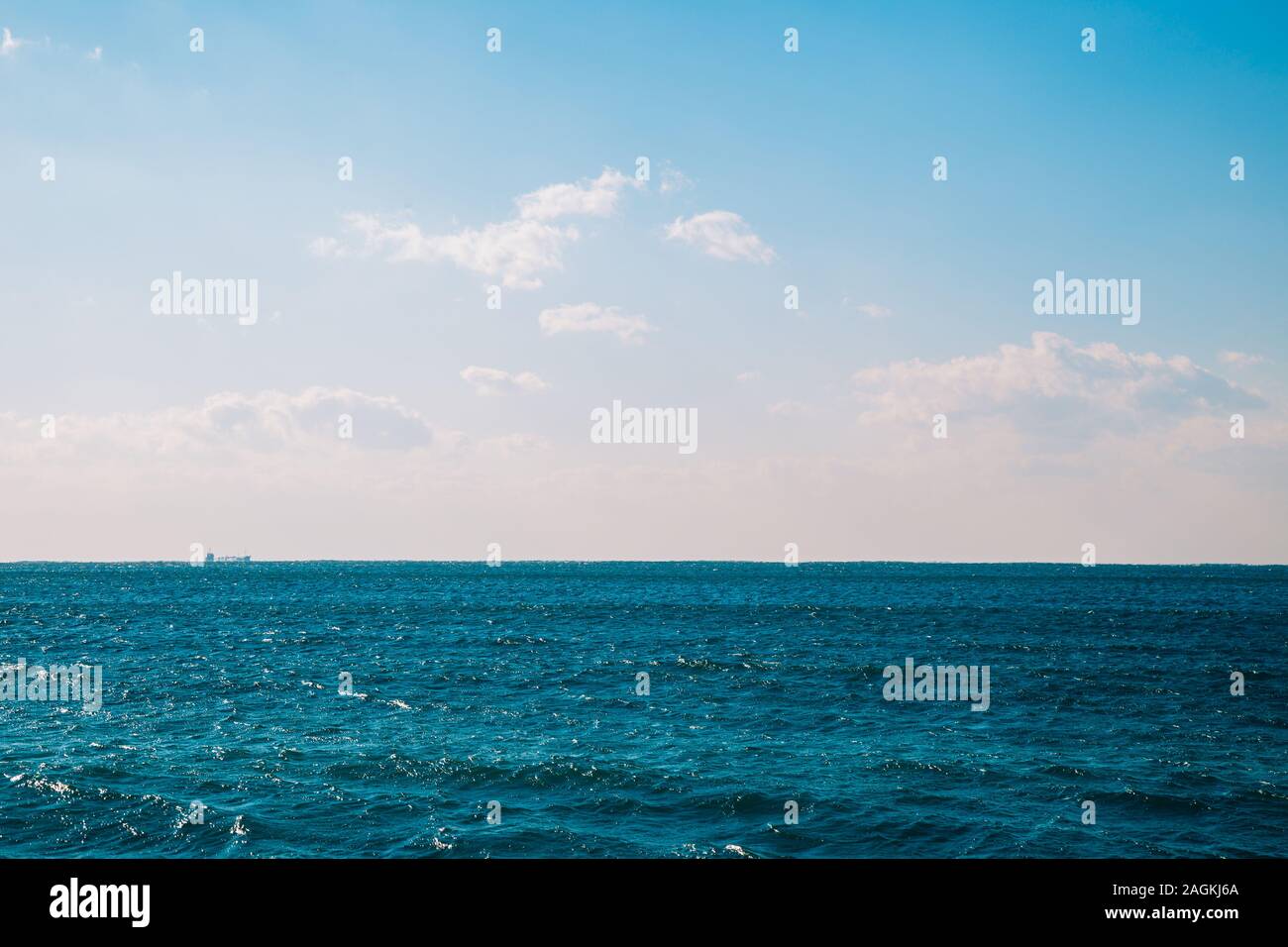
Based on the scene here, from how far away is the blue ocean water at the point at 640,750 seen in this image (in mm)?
19391

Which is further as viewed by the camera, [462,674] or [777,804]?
[462,674]

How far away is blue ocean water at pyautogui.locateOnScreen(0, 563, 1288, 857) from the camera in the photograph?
63.6 feet

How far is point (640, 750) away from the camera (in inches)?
1058

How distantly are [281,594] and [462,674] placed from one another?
8217 centimetres

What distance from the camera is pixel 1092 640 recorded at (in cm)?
5831

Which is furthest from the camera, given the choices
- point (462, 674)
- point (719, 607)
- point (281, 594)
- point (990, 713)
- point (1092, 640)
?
point (281, 594)
